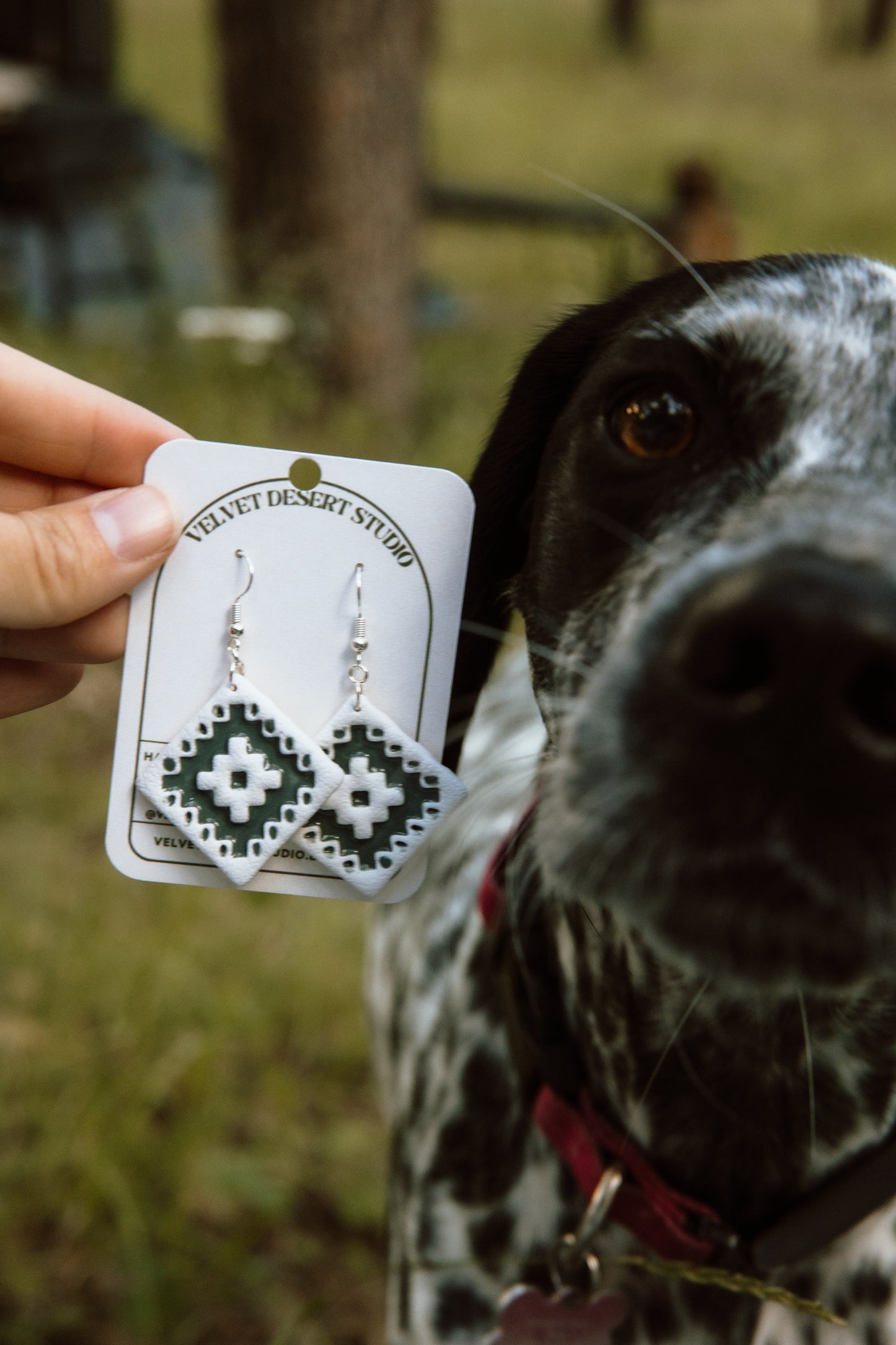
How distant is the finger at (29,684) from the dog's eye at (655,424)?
87cm

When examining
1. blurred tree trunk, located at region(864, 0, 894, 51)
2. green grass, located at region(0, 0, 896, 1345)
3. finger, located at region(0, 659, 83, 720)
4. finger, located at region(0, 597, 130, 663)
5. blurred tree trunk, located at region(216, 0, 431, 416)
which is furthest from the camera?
blurred tree trunk, located at region(864, 0, 894, 51)

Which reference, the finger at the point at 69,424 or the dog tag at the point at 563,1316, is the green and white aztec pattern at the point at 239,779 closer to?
the finger at the point at 69,424

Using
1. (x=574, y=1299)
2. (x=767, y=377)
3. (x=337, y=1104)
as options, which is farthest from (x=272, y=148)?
(x=574, y=1299)

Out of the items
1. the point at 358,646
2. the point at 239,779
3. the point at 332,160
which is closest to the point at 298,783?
the point at 239,779

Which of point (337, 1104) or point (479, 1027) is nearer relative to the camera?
point (479, 1027)

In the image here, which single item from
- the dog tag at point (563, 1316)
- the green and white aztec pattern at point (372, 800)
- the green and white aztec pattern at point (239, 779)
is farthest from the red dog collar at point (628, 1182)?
the green and white aztec pattern at point (239, 779)

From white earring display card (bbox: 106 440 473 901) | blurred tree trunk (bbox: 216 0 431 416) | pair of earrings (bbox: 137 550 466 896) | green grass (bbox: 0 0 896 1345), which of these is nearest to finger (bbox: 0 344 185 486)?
white earring display card (bbox: 106 440 473 901)

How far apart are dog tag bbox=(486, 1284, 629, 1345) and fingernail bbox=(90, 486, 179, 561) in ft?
3.61

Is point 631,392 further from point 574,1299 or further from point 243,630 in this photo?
point 574,1299

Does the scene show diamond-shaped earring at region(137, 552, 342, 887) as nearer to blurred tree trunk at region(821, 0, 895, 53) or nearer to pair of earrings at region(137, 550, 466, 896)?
pair of earrings at region(137, 550, 466, 896)

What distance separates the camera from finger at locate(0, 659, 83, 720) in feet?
5.71

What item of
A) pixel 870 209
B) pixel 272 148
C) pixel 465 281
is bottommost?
pixel 465 281

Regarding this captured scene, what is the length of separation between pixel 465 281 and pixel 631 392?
11257mm

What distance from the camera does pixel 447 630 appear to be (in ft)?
4.74
